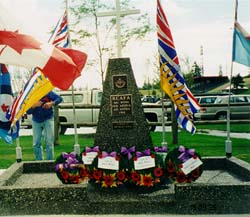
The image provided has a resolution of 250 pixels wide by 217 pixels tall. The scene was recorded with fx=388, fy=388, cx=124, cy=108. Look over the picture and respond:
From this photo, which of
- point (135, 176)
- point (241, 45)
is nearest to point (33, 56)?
point (135, 176)

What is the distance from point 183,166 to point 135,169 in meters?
0.65

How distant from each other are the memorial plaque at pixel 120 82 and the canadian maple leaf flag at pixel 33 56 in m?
0.95

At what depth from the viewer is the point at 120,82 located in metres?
5.82

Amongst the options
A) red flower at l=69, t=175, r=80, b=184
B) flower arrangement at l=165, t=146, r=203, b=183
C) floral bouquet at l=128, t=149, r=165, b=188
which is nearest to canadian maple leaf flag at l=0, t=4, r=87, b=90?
red flower at l=69, t=175, r=80, b=184

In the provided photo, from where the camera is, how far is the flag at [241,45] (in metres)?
6.20

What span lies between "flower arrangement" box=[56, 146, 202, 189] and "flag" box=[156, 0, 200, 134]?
0.93 meters

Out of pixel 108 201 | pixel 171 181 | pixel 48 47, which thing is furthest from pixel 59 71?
pixel 171 181

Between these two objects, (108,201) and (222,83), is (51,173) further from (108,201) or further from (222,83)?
(222,83)

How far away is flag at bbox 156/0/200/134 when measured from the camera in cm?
619

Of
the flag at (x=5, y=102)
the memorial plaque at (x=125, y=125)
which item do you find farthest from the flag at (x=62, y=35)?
the memorial plaque at (x=125, y=125)

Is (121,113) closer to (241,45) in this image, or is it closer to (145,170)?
(145,170)

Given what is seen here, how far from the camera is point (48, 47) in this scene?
5000 mm

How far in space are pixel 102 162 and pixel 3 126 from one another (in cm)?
159

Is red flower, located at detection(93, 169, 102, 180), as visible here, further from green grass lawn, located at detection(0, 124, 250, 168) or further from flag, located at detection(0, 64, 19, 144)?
green grass lawn, located at detection(0, 124, 250, 168)
